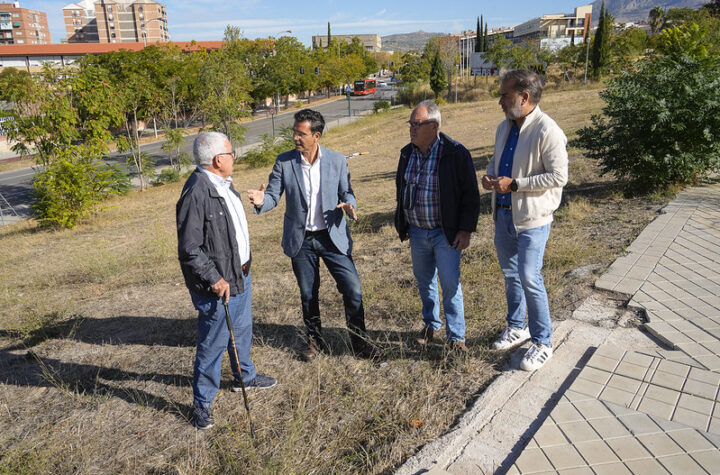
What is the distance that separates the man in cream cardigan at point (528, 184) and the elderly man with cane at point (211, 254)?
5.29ft

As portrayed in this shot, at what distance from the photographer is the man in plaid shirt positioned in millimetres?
3268

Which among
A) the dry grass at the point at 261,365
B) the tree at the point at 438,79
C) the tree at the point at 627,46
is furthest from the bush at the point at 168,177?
the tree at the point at 627,46

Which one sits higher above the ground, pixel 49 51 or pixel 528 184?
pixel 49 51

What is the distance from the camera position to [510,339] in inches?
137

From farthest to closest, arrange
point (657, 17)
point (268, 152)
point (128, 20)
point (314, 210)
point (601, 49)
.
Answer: point (128, 20) < point (657, 17) < point (601, 49) < point (268, 152) < point (314, 210)

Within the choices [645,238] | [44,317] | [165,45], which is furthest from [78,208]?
[165,45]

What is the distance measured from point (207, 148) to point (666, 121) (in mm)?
6344

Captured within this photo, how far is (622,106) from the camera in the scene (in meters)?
6.96

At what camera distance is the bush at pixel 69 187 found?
42.9ft

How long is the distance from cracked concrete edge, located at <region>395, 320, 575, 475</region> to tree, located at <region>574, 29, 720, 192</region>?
486 cm

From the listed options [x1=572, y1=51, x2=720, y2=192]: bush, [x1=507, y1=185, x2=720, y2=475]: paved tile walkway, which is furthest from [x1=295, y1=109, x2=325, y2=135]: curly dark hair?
[x1=572, y1=51, x2=720, y2=192]: bush

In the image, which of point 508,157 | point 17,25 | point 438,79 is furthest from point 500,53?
point 17,25

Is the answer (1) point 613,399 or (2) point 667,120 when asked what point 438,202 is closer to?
(1) point 613,399

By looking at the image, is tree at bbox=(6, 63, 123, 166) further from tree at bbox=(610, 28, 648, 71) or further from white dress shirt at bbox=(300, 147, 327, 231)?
tree at bbox=(610, 28, 648, 71)
